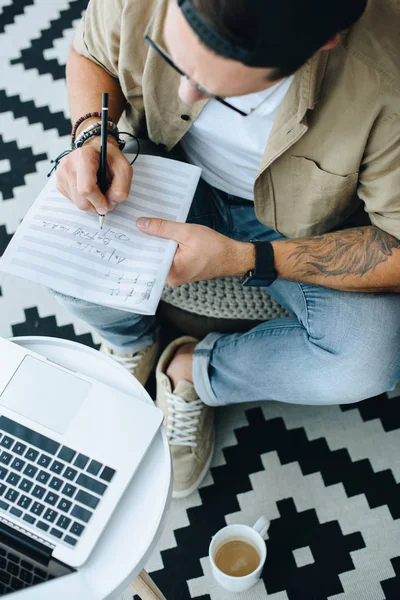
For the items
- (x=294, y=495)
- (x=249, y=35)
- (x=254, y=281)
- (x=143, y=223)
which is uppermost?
(x=249, y=35)

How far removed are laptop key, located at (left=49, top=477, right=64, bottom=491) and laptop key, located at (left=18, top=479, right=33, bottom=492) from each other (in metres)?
0.03

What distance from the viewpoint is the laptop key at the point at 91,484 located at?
0.76 meters

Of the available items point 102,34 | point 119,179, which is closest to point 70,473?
point 119,179

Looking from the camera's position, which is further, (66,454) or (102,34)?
(102,34)

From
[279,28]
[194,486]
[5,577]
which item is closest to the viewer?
[279,28]

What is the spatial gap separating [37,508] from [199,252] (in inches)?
15.7

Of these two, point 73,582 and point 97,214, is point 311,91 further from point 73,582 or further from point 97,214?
point 73,582

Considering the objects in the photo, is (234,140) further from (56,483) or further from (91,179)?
(56,483)

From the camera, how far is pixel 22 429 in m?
0.79

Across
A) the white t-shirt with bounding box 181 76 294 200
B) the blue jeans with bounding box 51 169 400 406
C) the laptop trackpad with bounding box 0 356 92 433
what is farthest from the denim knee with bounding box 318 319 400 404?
the laptop trackpad with bounding box 0 356 92 433

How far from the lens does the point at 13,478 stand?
76cm

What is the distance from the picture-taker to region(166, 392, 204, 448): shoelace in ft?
3.99

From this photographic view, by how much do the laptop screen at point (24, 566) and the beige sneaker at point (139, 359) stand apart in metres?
0.56

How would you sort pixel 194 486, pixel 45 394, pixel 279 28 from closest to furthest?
1. pixel 279 28
2. pixel 45 394
3. pixel 194 486
